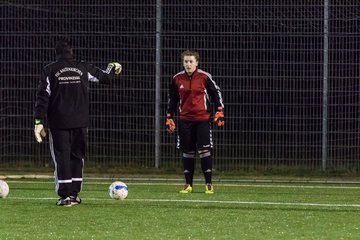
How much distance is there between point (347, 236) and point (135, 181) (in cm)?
829

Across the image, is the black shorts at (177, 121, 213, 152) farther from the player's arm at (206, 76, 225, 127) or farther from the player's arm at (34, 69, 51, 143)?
the player's arm at (34, 69, 51, 143)

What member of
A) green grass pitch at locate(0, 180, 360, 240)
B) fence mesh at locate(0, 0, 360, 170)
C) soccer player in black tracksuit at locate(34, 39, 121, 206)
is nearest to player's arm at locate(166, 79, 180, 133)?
green grass pitch at locate(0, 180, 360, 240)

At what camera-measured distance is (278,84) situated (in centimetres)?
1825

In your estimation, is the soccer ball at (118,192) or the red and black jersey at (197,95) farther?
the red and black jersey at (197,95)

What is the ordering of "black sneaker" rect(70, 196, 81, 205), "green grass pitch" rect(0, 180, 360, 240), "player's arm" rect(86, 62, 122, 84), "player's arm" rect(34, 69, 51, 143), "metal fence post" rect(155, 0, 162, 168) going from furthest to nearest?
"metal fence post" rect(155, 0, 162, 168)
"player's arm" rect(86, 62, 122, 84)
"black sneaker" rect(70, 196, 81, 205)
"player's arm" rect(34, 69, 51, 143)
"green grass pitch" rect(0, 180, 360, 240)

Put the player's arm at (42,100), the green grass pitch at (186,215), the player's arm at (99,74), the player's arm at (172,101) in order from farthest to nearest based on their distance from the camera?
1. the player's arm at (172,101)
2. the player's arm at (99,74)
3. the player's arm at (42,100)
4. the green grass pitch at (186,215)

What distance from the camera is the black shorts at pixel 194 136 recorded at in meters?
14.3

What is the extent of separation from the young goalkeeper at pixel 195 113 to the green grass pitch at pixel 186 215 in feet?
1.47

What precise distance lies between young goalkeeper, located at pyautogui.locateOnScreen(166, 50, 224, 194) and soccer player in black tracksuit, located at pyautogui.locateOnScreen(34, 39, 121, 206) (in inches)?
106

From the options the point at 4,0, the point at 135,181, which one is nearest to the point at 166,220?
the point at 135,181

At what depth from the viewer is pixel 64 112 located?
1172 centimetres

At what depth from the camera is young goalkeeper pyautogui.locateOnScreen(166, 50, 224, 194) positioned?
14281 millimetres

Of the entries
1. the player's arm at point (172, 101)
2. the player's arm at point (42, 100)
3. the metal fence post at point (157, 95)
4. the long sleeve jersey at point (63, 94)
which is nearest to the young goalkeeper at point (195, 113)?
the player's arm at point (172, 101)

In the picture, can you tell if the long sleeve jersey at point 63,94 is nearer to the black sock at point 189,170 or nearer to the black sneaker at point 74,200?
the black sneaker at point 74,200
